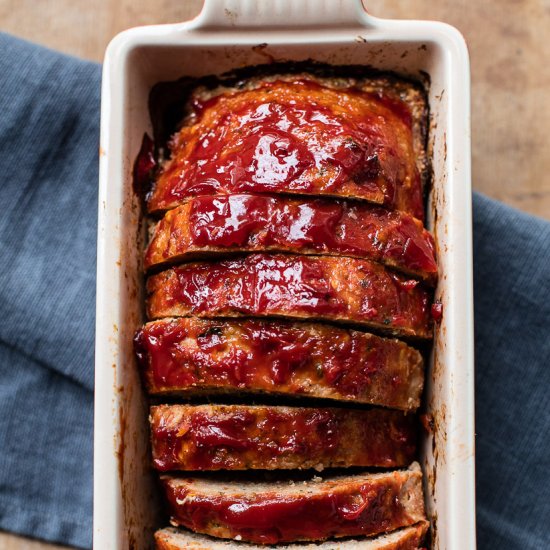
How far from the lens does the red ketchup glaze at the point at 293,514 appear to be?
2.97 meters

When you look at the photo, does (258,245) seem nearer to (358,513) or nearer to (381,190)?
(381,190)

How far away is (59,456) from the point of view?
12.9 feet

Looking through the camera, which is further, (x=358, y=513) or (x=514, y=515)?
(x=514, y=515)

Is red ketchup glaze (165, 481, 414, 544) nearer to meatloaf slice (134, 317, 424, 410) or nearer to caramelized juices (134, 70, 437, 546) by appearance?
caramelized juices (134, 70, 437, 546)

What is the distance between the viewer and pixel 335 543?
10.2 ft

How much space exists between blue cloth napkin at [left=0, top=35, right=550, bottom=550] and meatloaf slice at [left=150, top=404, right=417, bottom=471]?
0.93 m

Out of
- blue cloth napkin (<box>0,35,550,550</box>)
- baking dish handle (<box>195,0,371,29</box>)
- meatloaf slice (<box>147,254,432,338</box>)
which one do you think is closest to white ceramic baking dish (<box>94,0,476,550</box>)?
baking dish handle (<box>195,0,371,29</box>)

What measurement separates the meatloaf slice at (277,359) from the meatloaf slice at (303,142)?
21.7 inches

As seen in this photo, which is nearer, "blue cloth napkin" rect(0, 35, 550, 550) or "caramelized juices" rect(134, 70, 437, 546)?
"caramelized juices" rect(134, 70, 437, 546)

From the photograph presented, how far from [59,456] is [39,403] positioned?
0.29 metres

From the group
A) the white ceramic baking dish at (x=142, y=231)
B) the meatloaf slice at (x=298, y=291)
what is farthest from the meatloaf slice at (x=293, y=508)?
the meatloaf slice at (x=298, y=291)

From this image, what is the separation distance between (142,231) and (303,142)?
839 mm

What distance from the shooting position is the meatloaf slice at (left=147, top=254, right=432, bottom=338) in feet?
9.66

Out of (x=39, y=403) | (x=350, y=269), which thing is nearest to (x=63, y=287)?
(x=39, y=403)
